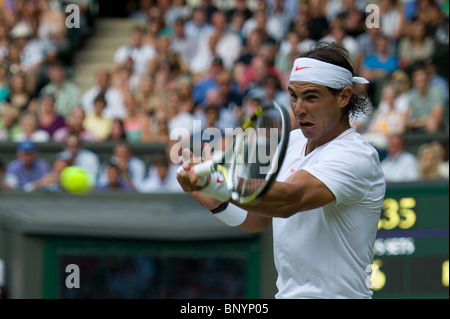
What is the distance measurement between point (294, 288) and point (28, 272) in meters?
4.84

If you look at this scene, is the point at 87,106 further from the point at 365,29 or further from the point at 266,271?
the point at 266,271

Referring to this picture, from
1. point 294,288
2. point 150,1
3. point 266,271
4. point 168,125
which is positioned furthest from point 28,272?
point 150,1

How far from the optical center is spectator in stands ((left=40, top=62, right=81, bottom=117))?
1105 centimetres

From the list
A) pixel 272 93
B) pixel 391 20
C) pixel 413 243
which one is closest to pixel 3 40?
pixel 272 93

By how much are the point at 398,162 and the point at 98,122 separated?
159 inches

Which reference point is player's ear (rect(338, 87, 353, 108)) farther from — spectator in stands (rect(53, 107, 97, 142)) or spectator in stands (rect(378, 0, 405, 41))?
spectator in stands (rect(378, 0, 405, 41))

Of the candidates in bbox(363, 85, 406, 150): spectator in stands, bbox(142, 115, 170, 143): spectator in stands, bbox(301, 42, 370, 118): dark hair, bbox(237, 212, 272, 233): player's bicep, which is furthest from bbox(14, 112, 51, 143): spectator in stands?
bbox(301, 42, 370, 118): dark hair

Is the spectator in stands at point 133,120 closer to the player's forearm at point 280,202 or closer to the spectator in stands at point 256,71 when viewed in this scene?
the spectator in stands at point 256,71

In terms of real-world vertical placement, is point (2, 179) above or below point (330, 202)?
above

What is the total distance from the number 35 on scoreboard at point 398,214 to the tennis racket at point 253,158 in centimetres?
339

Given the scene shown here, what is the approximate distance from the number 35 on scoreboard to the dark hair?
12.5ft

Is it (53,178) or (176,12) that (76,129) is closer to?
(53,178)

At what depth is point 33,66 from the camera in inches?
465

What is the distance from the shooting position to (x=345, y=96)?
3340 mm
